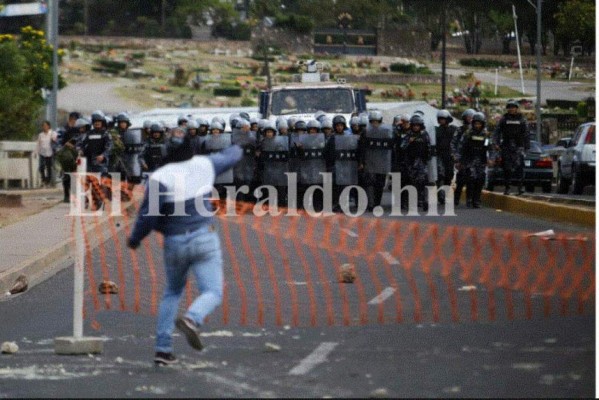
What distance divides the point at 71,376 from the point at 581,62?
243 ft

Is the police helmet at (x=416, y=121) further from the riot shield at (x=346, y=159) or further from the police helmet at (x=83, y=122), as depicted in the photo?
the police helmet at (x=83, y=122)

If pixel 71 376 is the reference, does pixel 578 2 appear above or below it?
above

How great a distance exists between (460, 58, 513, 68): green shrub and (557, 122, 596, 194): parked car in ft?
174

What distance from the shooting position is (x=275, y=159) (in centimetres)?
3002

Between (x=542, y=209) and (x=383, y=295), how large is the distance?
40.7 feet

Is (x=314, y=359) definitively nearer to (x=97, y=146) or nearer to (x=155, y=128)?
(x=97, y=146)

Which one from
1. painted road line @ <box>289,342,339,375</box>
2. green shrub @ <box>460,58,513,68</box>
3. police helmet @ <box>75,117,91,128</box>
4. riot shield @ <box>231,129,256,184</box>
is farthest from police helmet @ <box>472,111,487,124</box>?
green shrub @ <box>460,58,513,68</box>

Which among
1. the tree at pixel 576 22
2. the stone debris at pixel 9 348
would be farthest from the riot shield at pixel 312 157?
the tree at pixel 576 22

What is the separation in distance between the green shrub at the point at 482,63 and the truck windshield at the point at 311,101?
56350 mm

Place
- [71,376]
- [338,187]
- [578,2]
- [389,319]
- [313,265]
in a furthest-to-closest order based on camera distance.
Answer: [578,2] → [338,187] → [313,265] → [389,319] → [71,376]

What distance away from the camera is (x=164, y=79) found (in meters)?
134

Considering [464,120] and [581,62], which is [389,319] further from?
[581,62]

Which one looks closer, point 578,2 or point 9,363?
point 9,363

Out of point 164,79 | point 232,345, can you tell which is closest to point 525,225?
point 232,345
